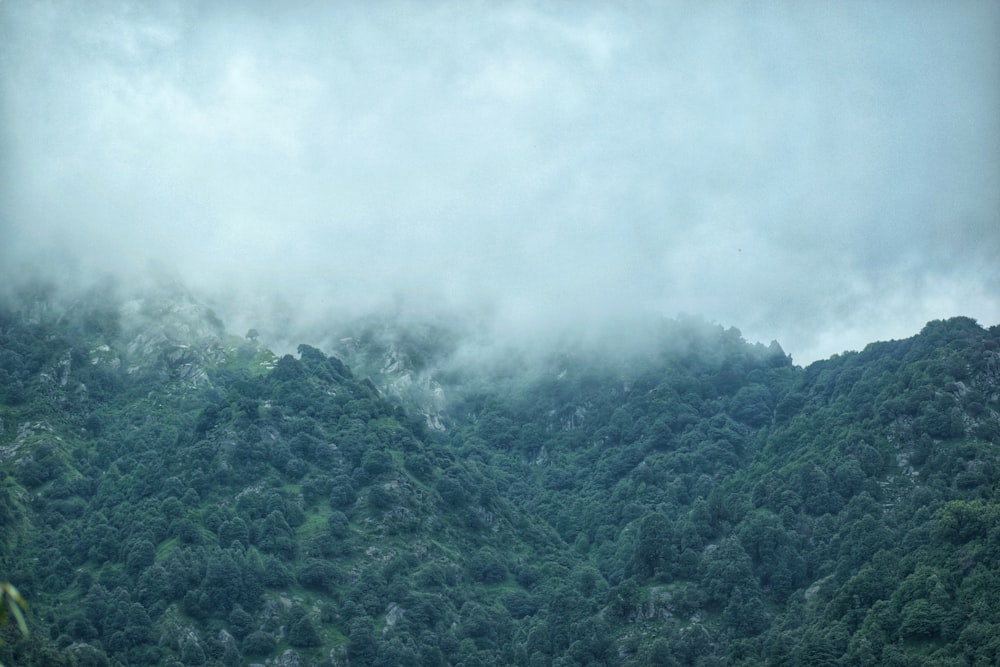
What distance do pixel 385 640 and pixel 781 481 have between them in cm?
7658

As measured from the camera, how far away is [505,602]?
635ft

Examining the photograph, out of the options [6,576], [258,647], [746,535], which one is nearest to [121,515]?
[6,576]

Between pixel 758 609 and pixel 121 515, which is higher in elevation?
pixel 121 515

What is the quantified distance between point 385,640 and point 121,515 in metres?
53.6

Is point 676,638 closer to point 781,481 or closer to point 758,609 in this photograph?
point 758,609

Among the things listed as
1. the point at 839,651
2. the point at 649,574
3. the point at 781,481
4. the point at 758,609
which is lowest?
the point at 839,651

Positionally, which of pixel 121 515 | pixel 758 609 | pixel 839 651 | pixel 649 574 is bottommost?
pixel 839 651

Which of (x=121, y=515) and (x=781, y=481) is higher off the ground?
(x=121, y=515)

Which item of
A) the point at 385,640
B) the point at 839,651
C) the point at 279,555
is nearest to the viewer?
the point at 839,651

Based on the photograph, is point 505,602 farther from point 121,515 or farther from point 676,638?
point 121,515

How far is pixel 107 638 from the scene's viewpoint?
16088 cm

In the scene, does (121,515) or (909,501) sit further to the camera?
(121,515)

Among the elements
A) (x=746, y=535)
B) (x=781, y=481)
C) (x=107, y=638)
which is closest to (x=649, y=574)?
(x=746, y=535)

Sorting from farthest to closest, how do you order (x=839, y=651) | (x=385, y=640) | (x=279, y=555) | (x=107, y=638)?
(x=279, y=555) → (x=385, y=640) → (x=107, y=638) → (x=839, y=651)
